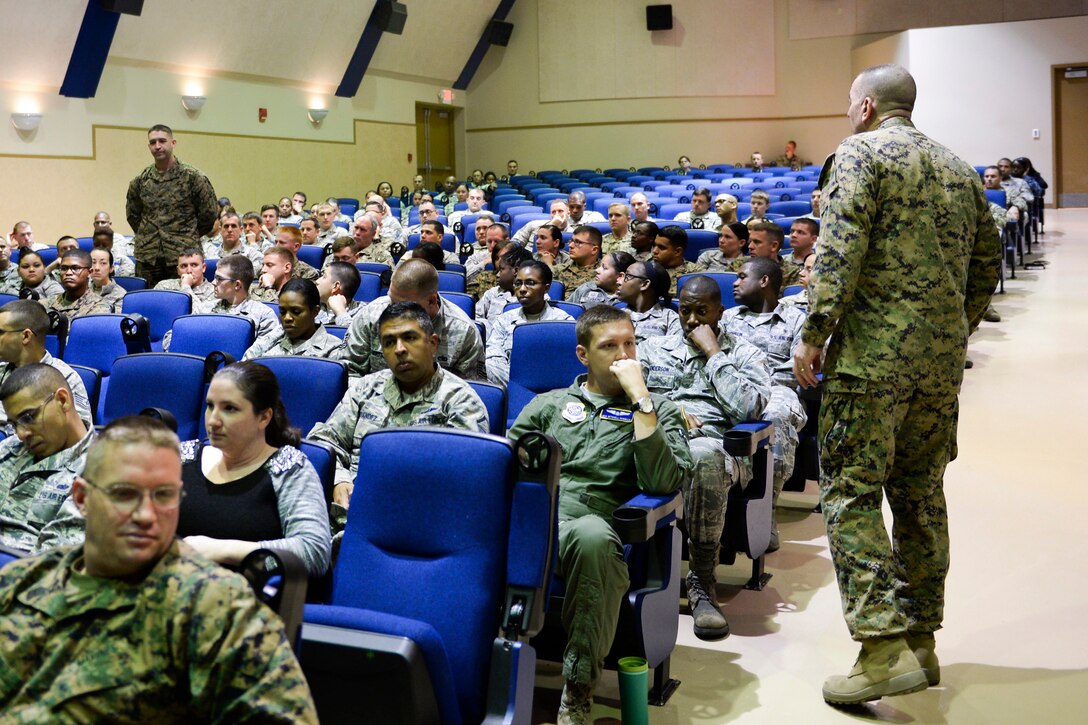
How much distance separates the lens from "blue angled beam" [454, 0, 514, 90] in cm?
1873

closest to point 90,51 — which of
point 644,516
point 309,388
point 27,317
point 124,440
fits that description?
point 27,317

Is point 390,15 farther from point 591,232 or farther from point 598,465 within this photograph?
point 598,465

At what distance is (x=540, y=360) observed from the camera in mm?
4023

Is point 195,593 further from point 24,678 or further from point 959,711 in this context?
point 959,711

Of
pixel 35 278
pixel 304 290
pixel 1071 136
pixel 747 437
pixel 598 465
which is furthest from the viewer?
pixel 1071 136

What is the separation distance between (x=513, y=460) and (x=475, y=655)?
398 millimetres

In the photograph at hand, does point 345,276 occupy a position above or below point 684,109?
below

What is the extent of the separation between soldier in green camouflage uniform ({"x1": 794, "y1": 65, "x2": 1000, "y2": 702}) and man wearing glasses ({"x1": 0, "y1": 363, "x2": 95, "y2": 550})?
Result: 189 centimetres

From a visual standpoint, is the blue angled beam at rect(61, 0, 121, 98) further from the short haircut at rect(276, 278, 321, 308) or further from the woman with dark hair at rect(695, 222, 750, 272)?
the short haircut at rect(276, 278, 321, 308)

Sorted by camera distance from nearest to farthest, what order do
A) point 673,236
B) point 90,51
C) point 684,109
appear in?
point 673,236
point 90,51
point 684,109

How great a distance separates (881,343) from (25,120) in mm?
11207

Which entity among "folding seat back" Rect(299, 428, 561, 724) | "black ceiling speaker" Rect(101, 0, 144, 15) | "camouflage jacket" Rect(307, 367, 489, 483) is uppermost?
"black ceiling speaker" Rect(101, 0, 144, 15)

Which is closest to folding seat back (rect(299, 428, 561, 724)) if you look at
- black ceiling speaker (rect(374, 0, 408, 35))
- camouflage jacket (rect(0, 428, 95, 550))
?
camouflage jacket (rect(0, 428, 95, 550))

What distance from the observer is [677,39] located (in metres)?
18.7
